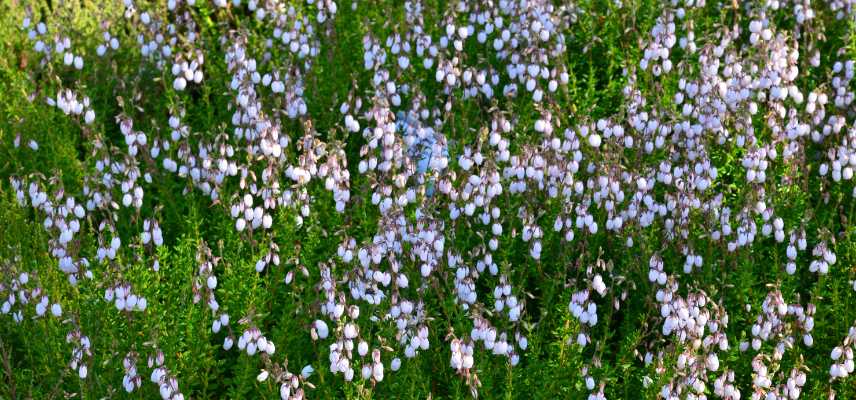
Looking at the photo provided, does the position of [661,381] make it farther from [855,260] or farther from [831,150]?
[831,150]

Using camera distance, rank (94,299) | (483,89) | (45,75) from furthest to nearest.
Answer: (45,75)
(483,89)
(94,299)

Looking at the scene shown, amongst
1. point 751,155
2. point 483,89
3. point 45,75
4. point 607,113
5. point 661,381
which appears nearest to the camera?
point 661,381

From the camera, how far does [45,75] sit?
7.89 m

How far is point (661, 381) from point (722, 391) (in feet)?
0.88

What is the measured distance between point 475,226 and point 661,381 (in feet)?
5.80

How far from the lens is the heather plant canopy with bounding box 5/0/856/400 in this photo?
4.91 metres

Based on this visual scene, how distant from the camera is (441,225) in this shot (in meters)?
5.39

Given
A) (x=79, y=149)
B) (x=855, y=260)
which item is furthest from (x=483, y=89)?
(x=79, y=149)

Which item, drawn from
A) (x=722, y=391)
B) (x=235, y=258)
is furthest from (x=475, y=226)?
(x=722, y=391)

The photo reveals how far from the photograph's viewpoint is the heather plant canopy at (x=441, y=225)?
4.91 metres

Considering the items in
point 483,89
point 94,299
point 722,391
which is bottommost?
point 722,391

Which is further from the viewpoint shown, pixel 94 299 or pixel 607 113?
pixel 607 113

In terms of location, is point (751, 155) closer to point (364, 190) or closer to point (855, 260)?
point (855, 260)

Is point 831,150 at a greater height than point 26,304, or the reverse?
point 831,150
